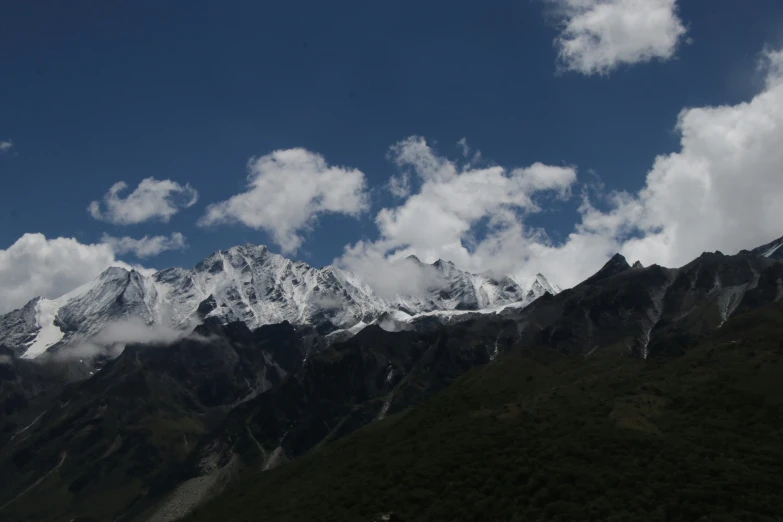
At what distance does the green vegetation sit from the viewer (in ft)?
286

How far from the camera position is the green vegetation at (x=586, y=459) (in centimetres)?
8706

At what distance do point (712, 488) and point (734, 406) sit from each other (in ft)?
108

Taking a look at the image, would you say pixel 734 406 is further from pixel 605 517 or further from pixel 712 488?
pixel 605 517

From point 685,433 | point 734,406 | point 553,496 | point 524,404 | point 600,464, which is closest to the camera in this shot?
point 553,496

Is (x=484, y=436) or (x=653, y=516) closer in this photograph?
(x=653, y=516)

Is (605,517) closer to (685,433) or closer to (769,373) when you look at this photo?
(685,433)

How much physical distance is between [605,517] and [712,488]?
45.3 ft

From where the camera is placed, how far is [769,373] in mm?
124562

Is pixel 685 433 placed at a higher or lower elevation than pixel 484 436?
lower

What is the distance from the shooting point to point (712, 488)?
85.9 meters

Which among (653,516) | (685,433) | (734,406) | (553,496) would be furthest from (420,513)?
(734,406)

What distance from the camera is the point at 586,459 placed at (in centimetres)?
10125

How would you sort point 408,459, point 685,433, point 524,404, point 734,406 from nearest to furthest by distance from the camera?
point 685,433, point 734,406, point 408,459, point 524,404

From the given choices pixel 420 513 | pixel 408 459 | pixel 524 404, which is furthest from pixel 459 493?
pixel 524 404
